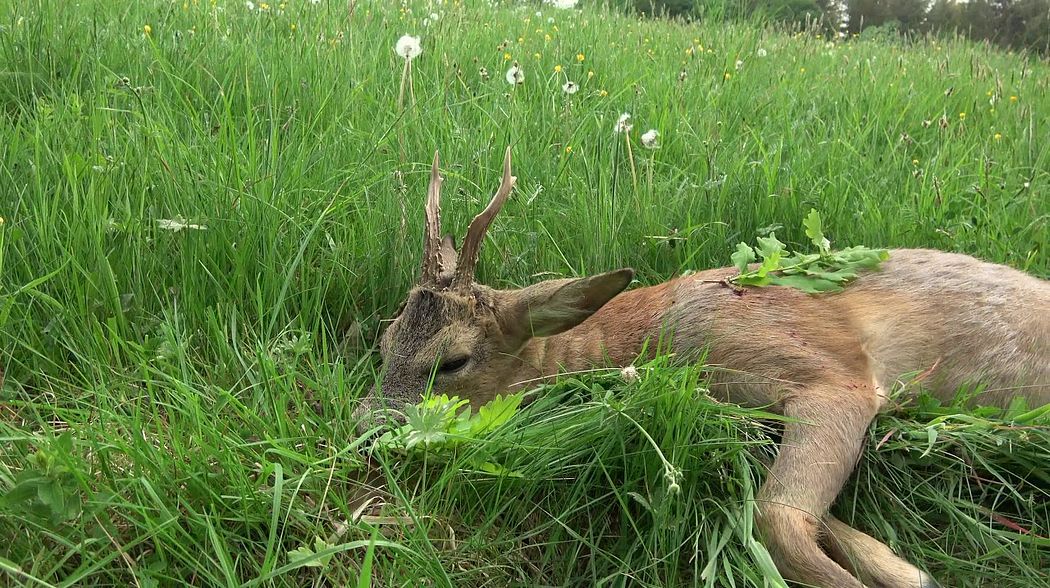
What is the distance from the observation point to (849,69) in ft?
21.9

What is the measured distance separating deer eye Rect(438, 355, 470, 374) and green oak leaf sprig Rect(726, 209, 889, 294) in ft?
3.45

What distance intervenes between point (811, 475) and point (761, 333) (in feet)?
2.19

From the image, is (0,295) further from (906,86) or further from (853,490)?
(906,86)

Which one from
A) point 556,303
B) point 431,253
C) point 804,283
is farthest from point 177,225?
point 804,283

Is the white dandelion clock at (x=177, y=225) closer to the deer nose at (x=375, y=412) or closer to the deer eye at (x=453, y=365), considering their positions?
the deer nose at (x=375, y=412)

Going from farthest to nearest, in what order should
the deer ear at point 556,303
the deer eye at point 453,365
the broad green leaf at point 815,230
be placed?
the broad green leaf at point 815,230 < the deer eye at point 453,365 < the deer ear at point 556,303

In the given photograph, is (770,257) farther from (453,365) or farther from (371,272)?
(371,272)

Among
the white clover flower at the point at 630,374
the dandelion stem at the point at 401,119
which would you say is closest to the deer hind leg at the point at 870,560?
the white clover flower at the point at 630,374

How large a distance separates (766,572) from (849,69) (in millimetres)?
5543

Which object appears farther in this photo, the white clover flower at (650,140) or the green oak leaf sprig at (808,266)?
the white clover flower at (650,140)

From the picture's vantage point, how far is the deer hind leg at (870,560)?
93.9 inches

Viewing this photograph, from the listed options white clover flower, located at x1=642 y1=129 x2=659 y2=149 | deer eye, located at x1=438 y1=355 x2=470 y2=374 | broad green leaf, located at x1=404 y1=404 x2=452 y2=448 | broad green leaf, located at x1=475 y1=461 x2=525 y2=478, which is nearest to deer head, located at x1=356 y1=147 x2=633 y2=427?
deer eye, located at x1=438 y1=355 x2=470 y2=374

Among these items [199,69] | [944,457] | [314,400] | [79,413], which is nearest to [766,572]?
[944,457]

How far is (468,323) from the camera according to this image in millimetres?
3039
